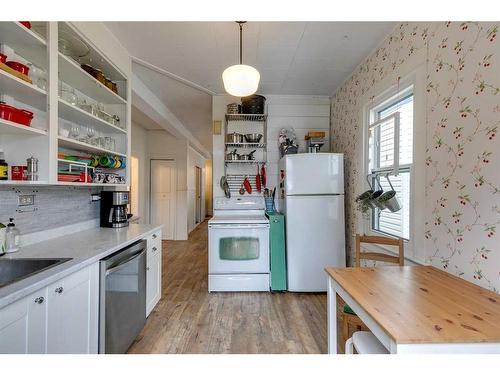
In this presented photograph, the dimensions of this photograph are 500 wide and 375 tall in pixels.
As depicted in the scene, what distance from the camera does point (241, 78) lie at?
70.2 inches

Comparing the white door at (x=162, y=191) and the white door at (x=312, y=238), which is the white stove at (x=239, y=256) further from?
the white door at (x=162, y=191)

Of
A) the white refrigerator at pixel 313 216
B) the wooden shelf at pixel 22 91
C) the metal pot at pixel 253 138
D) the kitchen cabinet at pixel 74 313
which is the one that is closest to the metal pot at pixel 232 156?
the metal pot at pixel 253 138

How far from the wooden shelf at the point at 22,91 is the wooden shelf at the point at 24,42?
10.8 inches

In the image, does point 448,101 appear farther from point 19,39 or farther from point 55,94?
point 19,39

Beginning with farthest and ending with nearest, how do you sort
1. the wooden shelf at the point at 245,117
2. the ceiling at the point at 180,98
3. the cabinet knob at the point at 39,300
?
the wooden shelf at the point at 245,117
the ceiling at the point at 180,98
the cabinet knob at the point at 39,300

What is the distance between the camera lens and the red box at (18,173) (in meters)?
1.39

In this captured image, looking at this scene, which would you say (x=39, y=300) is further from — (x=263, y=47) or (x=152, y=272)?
(x=263, y=47)

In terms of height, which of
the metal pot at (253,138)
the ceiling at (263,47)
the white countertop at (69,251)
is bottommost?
the white countertop at (69,251)

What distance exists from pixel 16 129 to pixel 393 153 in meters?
2.63

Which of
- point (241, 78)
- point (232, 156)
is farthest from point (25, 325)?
point (232, 156)

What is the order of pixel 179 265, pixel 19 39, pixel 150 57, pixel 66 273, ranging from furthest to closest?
pixel 179 265, pixel 150 57, pixel 19 39, pixel 66 273
